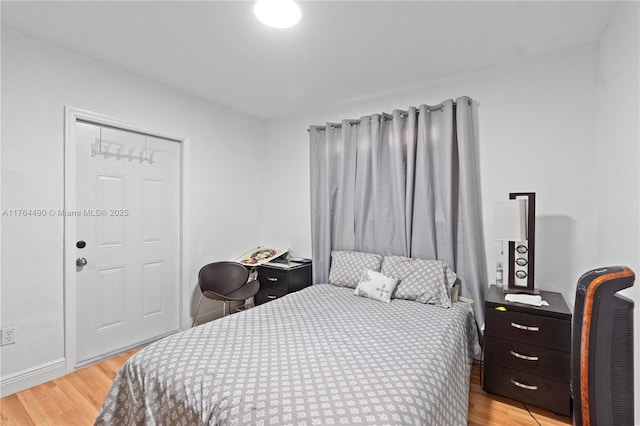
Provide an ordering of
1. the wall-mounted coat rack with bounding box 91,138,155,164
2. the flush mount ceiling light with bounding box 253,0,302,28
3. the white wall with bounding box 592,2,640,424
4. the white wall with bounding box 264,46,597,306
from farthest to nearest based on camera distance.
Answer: the wall-mounted coat rack with bounding box 91,138,155,164 < the white wall with bounding box 264,46,597,306 < the flush mount ceiling light with bounding box 253,0,302,28 < the white wall with bounding box 592,2,640,424

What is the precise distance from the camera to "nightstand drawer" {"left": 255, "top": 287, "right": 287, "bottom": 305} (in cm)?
337

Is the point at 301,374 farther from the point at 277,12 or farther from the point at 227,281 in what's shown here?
the point at 227,281

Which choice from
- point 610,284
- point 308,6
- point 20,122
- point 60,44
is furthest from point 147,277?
point 610,284

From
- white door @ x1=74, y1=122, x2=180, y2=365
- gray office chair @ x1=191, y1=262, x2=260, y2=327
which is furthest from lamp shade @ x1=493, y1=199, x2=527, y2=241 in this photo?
white door @ x1=74, y1=122, x2=180, y2=365

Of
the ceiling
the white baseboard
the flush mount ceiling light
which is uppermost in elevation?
the ceiling

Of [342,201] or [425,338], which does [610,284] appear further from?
[342,201]

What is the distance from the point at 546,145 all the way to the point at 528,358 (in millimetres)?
1582

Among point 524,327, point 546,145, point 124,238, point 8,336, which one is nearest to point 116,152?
point 124,238

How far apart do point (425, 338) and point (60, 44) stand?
10.8 feet

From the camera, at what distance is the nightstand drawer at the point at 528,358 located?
1.96m

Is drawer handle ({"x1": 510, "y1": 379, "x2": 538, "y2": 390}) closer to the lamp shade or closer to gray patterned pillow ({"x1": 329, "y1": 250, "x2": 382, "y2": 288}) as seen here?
the lamp shade

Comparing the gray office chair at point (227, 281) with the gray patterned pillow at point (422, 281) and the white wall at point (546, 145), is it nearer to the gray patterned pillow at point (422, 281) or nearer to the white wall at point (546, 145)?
the gray patterned pillow at point (422, 281)

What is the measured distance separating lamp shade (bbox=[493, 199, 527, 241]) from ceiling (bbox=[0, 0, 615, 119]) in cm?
118

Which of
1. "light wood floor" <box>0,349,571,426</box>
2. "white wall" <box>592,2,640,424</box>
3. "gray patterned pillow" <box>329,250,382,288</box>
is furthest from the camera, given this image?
"gray patterned pillow" <box>329,250,382,288</box>
